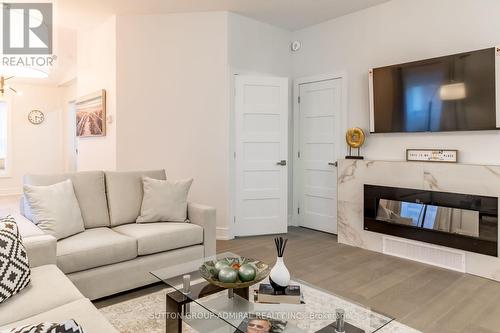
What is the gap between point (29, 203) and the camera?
249 centimetres

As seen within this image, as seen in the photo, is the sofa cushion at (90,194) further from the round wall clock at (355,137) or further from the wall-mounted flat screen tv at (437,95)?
the wall-mounted flat screen tv at (437,95)

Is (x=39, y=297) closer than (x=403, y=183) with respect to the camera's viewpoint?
Yes

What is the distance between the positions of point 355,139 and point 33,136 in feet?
25.5

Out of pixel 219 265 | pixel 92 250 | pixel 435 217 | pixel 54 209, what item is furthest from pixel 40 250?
pixel 435 217

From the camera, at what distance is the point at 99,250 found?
7.88 feet

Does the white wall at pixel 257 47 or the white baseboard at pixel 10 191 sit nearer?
the white wall at pixel 257 47

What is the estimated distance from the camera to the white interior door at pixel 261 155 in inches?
173

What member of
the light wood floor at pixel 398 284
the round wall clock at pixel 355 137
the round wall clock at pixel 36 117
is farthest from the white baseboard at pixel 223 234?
the round wall clock at pixel 36 117

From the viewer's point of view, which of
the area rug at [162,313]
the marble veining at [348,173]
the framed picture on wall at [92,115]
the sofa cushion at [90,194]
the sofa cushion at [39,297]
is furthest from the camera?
the framed picture on wall at [92,115]

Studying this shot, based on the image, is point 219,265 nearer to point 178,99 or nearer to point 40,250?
point 40,250

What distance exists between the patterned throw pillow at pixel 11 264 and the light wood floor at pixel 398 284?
6.95ft

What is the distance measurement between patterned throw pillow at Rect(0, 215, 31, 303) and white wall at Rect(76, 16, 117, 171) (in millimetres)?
2932

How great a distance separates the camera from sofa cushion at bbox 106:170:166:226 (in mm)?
3014

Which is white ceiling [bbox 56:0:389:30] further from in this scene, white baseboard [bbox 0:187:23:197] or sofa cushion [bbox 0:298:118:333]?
white baseboard [bbox 0:187:23:197]
